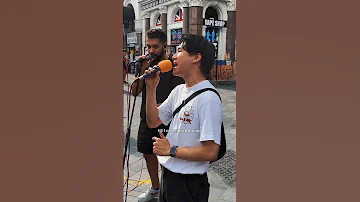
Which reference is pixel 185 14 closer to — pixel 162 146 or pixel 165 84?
pixel 165 84

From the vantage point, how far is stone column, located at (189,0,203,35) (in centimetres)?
140

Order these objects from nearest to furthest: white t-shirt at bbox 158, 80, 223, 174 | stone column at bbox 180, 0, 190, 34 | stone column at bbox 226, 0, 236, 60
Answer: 1. white t-shirt at bbox 158, 80, 223, 174
2. stone column at bbox 226, 0, 236, 60
3. stone column at bbox 180, 0, 190, 34

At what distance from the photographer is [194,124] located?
1089 mm

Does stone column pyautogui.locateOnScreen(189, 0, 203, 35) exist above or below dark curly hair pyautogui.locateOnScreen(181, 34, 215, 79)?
above

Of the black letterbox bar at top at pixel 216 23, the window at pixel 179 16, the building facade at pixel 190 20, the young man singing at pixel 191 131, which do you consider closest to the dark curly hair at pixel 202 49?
the young man singing at pixel 191 131

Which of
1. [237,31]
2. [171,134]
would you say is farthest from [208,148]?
[237,31]

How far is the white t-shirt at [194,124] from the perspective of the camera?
3.44ft

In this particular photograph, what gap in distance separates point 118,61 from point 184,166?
47 cm

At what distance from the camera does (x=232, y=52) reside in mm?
1300

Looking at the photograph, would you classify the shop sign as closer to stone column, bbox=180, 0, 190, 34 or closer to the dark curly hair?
stone column, bbox=180, 0, 190, 34

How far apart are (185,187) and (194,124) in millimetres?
245

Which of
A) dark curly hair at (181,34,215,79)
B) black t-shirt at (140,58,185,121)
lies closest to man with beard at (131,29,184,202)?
black t-shirt at (140,58,185,121)

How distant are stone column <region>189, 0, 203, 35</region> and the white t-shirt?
0.35m

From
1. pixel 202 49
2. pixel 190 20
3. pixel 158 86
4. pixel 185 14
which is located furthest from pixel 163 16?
pixel 202 49
